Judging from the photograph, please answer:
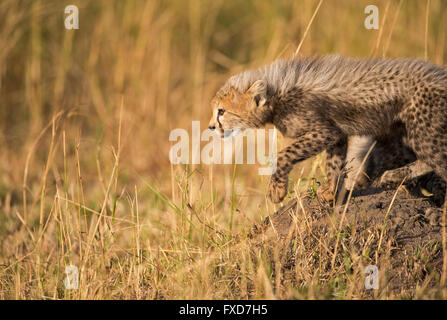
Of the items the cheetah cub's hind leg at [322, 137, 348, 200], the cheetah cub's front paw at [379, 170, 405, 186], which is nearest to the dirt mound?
the cheetah cub's front paw at [379, 170, 405, 186]

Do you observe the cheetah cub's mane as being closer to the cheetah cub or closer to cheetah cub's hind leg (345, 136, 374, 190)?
the cheetah cub

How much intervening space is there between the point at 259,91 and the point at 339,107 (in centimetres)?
52

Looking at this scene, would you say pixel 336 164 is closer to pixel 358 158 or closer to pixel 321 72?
pixel 358 158

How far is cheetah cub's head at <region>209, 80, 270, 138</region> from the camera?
12.4 ft

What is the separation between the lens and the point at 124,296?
305cm

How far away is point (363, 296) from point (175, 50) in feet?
19.1

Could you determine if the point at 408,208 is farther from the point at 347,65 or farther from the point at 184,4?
the point at 184,4

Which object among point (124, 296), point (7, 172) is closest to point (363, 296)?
point (124, 296)

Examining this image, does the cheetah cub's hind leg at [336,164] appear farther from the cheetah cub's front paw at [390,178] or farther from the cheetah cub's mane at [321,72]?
the cheetah cub's mane at [321,72]

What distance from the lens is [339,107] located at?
360 cm

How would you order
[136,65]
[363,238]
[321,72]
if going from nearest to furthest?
[363,238], [321,72], [136,65]

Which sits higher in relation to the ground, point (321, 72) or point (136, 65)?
point (136, 65)

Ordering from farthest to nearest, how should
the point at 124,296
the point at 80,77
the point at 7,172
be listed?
the point at 80,77 → the point at 7,172 → the point at 124,296

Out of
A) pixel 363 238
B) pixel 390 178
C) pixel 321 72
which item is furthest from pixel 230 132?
pixel 363 238
